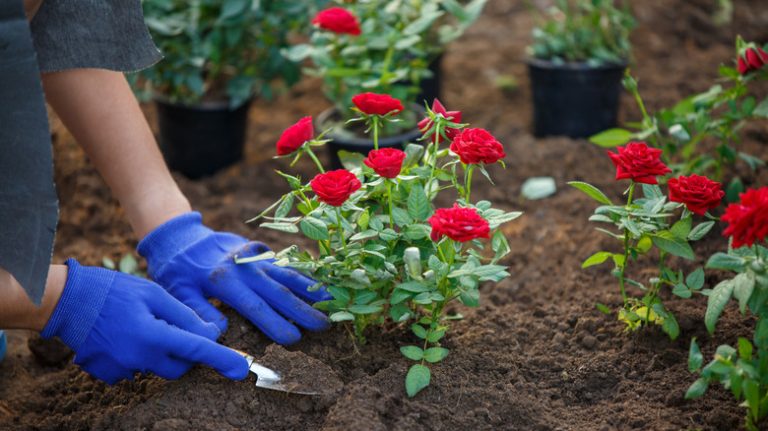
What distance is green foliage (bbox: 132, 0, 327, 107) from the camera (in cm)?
273

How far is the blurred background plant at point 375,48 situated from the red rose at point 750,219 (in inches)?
51.3

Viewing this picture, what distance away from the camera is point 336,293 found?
1597 millimetres

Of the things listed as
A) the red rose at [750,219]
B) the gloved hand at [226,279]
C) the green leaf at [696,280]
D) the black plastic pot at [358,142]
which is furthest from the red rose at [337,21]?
the red rose at [750,219]

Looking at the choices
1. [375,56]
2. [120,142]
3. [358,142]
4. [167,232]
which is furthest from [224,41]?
[167,232]

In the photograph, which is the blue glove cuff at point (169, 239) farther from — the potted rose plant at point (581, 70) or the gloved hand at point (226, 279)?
the potted rose plant at point (581, 70)

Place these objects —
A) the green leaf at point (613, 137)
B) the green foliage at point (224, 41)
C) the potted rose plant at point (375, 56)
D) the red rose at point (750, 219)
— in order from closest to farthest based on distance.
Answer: the red rose at point (750, 219) → the green leaf at point (613, 137) → the potted rose plant at point (375, 56) → the green foliage at point (224, 41)

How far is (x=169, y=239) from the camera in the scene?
5.96 feet

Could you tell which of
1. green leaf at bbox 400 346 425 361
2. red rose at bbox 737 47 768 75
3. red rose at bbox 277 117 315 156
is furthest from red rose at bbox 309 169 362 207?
red rose at bbox 737 47 768 75

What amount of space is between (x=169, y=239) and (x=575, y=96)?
1737 millimetres

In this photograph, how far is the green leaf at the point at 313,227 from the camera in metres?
1.52

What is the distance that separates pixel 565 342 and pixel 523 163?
1147 millimetres

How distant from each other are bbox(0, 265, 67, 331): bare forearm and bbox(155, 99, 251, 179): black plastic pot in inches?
54.7

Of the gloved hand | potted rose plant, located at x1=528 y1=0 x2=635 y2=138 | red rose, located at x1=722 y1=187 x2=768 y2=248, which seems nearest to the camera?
red rose, located at x1=722 y1=187 x2=768 y2=248

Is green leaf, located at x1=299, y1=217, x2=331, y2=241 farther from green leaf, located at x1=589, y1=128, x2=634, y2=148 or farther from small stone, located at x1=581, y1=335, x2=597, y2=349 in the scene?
green leaf, located at x1=589, y1=128, x2=634, y2=148
